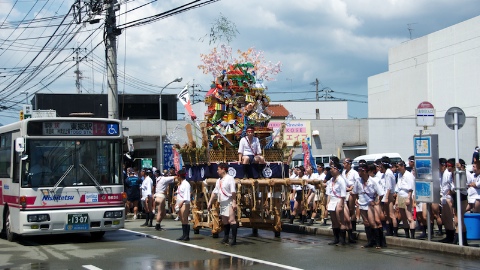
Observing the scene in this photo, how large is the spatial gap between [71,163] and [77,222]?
1441mm

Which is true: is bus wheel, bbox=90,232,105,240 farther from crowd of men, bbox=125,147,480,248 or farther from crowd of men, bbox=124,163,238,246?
crowd of men, bbox=125,147,480,248

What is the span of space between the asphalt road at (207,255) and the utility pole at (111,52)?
26.1ft

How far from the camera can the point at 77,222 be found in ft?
48.6

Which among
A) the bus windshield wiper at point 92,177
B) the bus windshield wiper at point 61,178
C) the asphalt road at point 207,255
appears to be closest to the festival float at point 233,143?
the asphalt road at point 207,255

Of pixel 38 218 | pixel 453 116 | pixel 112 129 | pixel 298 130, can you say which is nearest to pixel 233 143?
pixel 112 129

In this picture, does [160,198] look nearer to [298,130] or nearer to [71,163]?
[71,163]

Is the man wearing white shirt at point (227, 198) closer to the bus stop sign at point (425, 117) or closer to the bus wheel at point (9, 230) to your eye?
the bus stop sign at point (425, 117)

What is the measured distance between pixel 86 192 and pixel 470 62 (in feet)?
137

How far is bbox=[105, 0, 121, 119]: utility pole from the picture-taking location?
23.4 metres

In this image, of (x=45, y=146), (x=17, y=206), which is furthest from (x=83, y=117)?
(x=17, y=206)

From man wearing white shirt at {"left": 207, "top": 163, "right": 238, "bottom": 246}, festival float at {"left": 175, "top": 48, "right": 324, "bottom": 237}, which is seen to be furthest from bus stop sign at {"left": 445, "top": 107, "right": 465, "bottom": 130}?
man wearing white shirt at {"left": 207, "top": 163, "right": 238, "bottom": 246}

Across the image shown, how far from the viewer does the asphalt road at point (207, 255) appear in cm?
1134

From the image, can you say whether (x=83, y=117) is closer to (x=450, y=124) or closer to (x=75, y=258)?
(x=75, y=258)

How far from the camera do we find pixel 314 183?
1770cm
